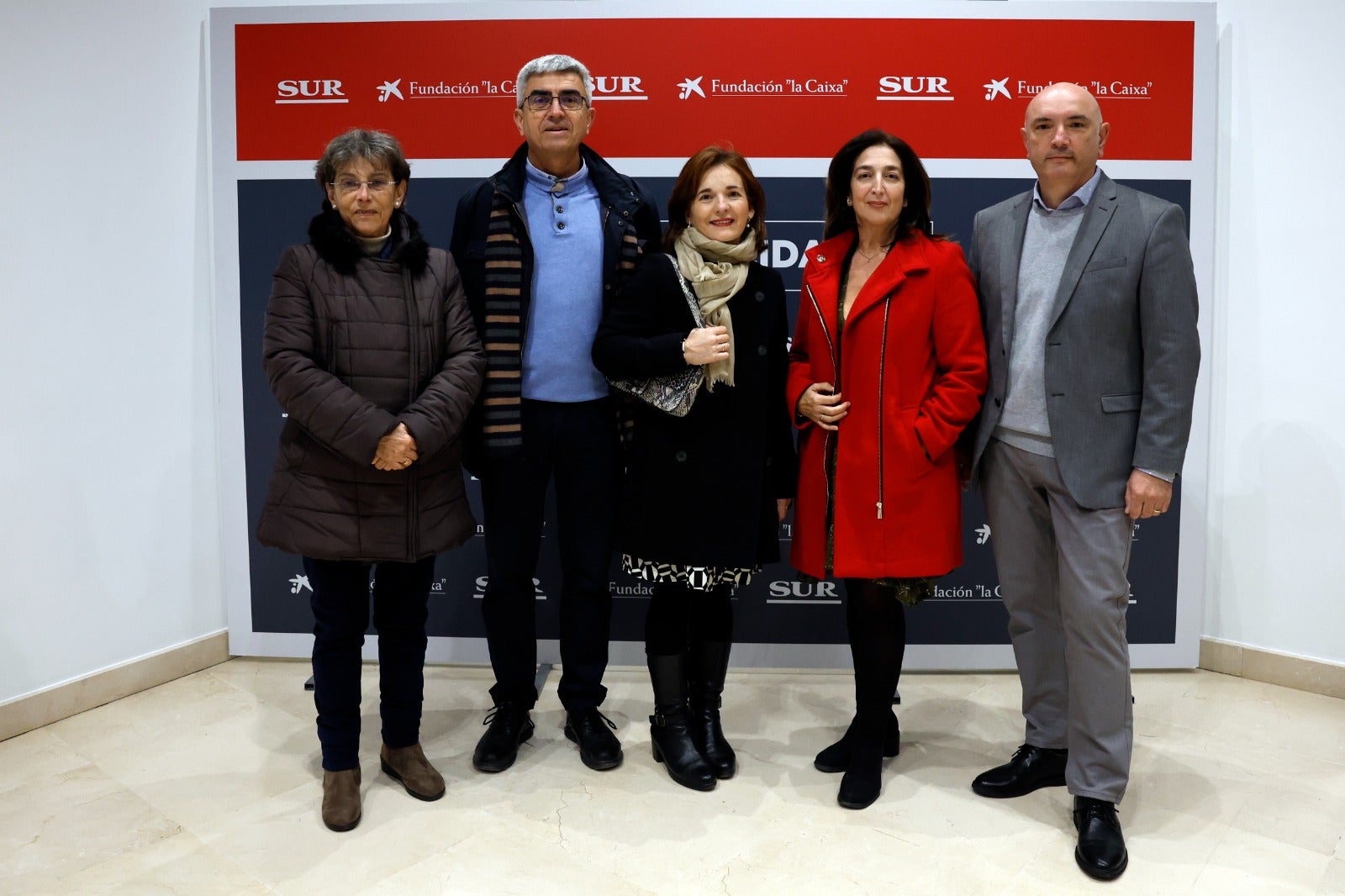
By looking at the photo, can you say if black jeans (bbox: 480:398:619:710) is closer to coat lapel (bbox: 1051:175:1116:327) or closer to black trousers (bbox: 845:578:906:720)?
black trousers (bbox: 845:578:906:720)

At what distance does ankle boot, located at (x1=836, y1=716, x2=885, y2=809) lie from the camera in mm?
2660

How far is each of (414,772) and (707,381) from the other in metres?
1.33

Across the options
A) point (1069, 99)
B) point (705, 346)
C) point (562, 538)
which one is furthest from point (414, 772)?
point (1069, 99)

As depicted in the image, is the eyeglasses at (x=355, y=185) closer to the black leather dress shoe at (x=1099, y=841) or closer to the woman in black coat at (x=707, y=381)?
the woman in black coat at (x=707, y=381)

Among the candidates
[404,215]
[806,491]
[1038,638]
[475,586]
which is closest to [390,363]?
[404,215]

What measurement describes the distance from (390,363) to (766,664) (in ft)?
6.32

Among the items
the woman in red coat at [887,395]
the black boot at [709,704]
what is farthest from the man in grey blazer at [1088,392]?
the black boot at [709,704]

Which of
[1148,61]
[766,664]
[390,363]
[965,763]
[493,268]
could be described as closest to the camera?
[390,363]

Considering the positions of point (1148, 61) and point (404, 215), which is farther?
point (1148, 61)

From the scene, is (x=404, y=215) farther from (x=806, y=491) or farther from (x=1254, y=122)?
(x=1254, y=122)

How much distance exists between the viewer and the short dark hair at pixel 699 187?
262cm

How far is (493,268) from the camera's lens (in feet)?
8.95

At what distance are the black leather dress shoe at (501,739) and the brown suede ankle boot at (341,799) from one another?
370 mm

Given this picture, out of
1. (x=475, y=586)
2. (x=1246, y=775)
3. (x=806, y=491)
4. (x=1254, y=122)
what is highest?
(x=1254, y=122)
